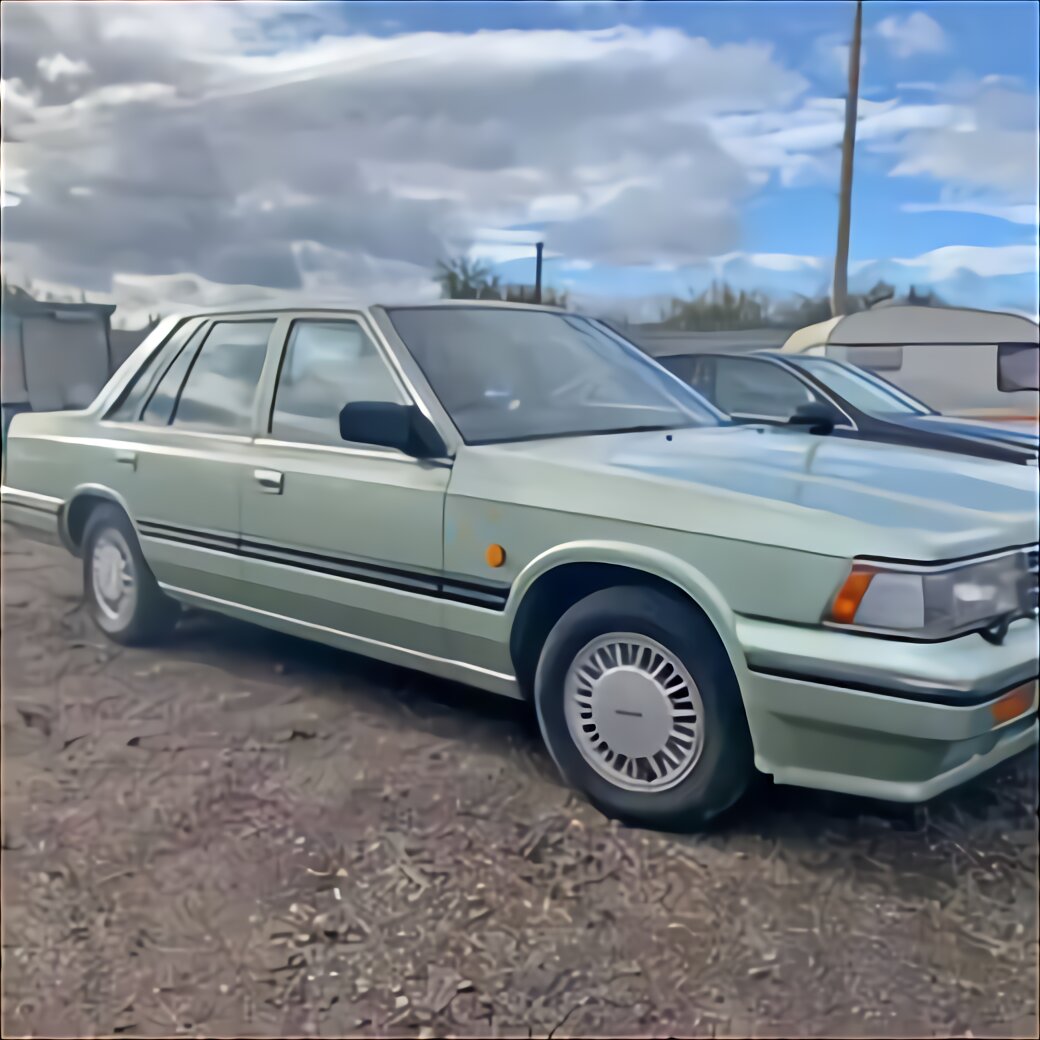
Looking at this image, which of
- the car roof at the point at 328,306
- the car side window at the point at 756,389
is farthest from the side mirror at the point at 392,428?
the car side window at the point at 756,389

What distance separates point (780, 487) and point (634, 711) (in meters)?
0.44

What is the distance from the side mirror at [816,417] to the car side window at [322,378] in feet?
2.45

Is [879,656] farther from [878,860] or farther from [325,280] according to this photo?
[325,280]

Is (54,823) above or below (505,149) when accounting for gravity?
below

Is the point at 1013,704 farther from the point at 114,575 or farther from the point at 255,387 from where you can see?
the point at 114,575

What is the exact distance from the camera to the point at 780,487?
1600 mm

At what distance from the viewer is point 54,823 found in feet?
6.87

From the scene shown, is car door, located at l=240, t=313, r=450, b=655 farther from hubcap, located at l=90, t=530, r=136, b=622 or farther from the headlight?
the headlight

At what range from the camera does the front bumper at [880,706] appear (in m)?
1.49

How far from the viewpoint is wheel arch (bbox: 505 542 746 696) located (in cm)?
159

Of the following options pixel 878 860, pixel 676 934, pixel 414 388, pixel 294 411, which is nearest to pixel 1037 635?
pixel 878 860

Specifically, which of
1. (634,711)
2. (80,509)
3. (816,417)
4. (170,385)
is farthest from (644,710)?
(80,509)

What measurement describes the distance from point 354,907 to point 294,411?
0.93 meters

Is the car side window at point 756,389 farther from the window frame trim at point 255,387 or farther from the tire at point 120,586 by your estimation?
the tire at point 120,586
